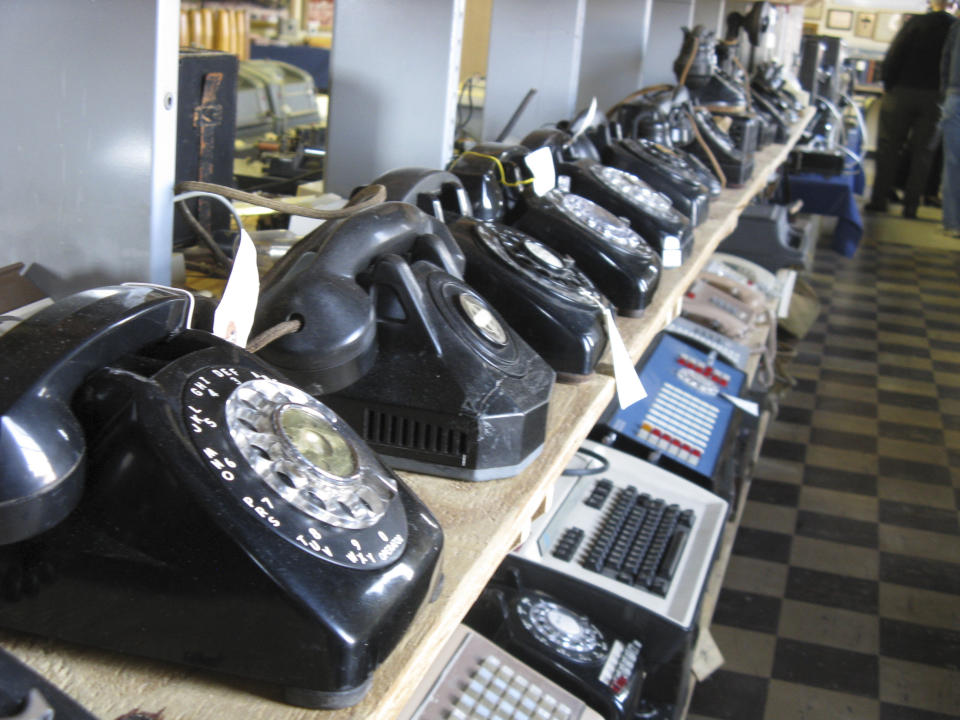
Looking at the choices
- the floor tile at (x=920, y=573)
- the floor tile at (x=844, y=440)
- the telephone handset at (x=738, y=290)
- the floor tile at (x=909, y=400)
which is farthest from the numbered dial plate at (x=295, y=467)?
the floor tile at (x=909, y=400)

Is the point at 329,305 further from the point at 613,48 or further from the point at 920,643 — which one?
the point at 613,48

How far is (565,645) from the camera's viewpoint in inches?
53.9

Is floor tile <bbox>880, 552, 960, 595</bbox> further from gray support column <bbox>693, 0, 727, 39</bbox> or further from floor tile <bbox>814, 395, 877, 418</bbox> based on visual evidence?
gray support column <bbox>693, 0, 727, 39</bbox>

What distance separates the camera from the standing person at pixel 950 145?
6879mm

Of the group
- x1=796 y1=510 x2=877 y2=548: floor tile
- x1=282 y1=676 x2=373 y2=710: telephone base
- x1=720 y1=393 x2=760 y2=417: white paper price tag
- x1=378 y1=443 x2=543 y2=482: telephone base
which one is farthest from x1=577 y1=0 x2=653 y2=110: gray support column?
x1=282 y1=676 x2=373 y2=710: telephone base

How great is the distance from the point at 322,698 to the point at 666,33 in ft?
10.6

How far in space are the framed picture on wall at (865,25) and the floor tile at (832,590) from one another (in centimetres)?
827

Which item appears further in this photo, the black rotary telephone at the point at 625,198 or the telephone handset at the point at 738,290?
the telephone handset at the point at 738,290

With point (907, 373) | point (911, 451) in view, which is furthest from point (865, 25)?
point (911, 451)

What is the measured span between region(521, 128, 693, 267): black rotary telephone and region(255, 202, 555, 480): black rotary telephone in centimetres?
65

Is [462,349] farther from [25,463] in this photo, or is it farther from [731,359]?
[731,359]

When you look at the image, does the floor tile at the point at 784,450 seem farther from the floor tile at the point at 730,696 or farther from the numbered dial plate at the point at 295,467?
the numbered dial plate at the point at 295,467

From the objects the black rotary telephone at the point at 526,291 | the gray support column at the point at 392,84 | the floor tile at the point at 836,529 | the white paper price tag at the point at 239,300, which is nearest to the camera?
the white paper price tag at the point at 239,300

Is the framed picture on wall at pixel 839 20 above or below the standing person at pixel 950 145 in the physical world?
above
